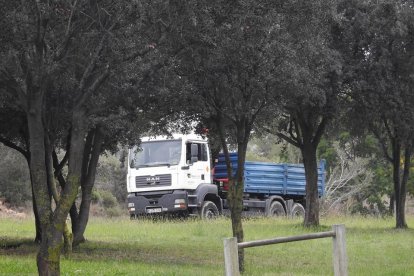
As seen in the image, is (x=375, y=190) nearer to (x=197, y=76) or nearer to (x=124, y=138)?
(x=124, y=138)

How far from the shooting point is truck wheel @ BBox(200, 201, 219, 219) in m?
30.4

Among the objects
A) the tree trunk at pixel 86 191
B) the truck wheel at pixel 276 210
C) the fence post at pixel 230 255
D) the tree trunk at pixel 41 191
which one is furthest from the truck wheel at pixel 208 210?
the fence post at pixel 230 255

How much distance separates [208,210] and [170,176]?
268 cm

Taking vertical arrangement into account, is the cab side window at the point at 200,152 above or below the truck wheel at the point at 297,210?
above

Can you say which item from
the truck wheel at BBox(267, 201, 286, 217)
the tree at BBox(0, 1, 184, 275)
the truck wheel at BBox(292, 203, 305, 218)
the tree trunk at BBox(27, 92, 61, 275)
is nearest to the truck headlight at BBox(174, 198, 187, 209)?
the truck wheel at BBox(267, 201, 286, 217)

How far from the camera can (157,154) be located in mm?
29906

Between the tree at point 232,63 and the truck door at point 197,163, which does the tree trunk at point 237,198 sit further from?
the truck door at point 197,163

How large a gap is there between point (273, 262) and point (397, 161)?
39.6ft

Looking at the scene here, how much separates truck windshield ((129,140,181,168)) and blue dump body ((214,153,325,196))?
3.18 meters

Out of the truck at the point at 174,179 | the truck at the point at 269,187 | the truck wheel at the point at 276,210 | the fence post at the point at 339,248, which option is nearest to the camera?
the fence post at the point at 339,248

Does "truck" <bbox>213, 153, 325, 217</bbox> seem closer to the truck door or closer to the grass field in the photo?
the truck door

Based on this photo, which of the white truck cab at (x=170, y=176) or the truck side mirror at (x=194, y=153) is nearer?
the white truck cab at (x=170, y=176)

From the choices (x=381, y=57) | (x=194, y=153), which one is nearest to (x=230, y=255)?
(x=381, y=57)

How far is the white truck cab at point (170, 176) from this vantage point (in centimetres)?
2928
